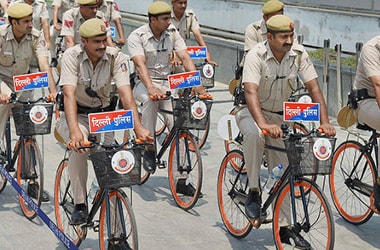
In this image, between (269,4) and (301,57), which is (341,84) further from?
(301,57)

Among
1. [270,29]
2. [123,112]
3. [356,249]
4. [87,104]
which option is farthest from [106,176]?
[356,249]

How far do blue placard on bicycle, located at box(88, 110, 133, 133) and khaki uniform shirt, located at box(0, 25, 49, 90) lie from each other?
2358 millimetres

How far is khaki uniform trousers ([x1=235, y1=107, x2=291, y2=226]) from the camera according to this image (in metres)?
6.98

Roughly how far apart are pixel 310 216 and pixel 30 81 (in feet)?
10.1

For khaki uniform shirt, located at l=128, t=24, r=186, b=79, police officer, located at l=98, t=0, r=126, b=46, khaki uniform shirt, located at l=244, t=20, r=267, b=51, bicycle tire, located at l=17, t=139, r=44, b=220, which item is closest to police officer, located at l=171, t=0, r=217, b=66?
khaki uniform shirt, located at l=244, t=20, r=267, b=51

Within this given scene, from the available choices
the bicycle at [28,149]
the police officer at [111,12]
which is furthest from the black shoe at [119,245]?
the police officer at [111,12]

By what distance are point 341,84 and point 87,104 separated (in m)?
5.85

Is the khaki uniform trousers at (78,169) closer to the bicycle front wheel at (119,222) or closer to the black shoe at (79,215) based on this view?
the black shoe at (79,215)

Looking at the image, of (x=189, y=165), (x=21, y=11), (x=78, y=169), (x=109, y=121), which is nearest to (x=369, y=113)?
(x=189, y=165)

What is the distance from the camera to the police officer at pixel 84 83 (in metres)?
6.77

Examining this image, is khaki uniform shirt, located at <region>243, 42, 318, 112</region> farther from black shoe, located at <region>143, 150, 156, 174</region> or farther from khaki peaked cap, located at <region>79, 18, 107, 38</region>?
black shoe, located at <region>143, 150, 156, 174</region>

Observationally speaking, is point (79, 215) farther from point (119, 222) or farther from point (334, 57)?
point (334, 57)

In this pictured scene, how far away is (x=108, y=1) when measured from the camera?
1231 cm

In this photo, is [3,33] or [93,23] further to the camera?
[3,33]
